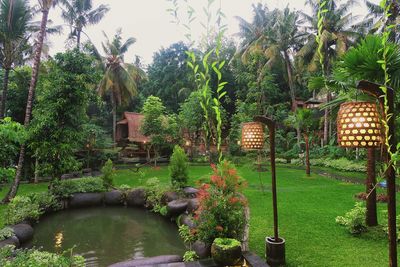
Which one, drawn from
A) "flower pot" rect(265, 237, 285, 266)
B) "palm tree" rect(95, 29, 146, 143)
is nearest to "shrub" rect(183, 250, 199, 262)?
"flower pot" rect(265, 237, 285, 266)

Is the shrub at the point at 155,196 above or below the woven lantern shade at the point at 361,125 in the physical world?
below

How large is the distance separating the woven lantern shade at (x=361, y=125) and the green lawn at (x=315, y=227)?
10.7 feet

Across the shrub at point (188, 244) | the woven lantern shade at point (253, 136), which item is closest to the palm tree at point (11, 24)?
the shrub at point (188, 244)

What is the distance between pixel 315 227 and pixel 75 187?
9.13 m

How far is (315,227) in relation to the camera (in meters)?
6.67

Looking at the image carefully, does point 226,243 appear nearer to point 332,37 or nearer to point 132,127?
point 332,37

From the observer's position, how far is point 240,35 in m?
29.3

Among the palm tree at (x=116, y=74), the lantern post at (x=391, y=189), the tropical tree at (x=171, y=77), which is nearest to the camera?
the lantern post at (x=391, y=189)

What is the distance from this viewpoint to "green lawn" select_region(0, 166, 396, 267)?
501cm

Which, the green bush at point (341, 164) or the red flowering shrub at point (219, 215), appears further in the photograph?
the green bush at point (341, 164)

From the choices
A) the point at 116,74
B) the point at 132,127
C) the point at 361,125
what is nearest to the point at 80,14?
the point at 116,74

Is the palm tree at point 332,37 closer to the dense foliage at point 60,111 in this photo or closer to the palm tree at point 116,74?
the palm tree at point 116,74

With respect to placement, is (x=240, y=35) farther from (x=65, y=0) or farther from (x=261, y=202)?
(x=261, y=202)

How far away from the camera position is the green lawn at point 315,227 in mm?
5012
